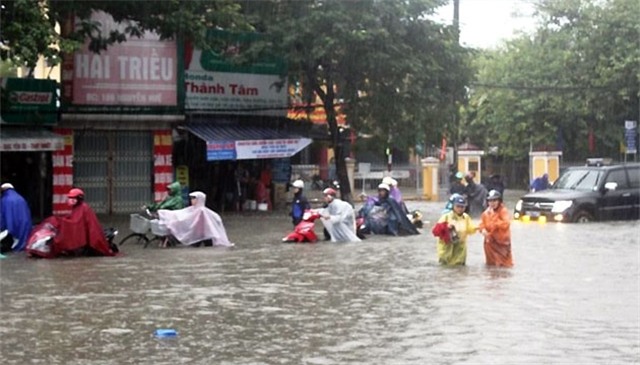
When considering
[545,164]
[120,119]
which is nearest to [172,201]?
[120,119]

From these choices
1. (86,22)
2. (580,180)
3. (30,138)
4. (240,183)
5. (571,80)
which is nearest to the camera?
(86,22)

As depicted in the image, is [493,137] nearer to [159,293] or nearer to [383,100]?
[383,100]

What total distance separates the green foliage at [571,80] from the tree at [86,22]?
24926mm

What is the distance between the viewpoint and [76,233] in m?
20.4

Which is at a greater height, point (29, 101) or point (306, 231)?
point (29, 101)

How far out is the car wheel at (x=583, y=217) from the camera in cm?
2989

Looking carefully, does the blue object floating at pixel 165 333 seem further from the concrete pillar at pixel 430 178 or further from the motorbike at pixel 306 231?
the concrete pillar at pixel 430 178

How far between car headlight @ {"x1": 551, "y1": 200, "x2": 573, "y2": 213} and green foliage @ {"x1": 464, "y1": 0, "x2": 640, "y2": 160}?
23.7m

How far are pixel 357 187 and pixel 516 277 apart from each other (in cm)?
4123

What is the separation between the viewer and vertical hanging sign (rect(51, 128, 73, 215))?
110 feet

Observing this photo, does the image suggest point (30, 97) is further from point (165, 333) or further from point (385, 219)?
point (165, 333)

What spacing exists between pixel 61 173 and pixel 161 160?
305 centimetres

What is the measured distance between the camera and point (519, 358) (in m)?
10.3

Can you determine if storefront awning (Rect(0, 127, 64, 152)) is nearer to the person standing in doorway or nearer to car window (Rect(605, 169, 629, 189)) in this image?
the person standing in doorway
